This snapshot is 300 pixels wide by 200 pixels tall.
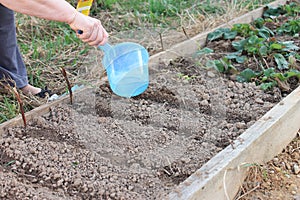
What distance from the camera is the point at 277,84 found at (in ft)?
8.86

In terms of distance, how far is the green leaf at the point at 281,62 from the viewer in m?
2.88

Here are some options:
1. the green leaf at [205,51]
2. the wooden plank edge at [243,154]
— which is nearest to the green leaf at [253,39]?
the green leaf at [205,51]

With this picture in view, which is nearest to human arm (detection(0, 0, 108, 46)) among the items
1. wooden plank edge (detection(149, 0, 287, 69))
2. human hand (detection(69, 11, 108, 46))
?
human hand (detection(69, 11, 108, 46))

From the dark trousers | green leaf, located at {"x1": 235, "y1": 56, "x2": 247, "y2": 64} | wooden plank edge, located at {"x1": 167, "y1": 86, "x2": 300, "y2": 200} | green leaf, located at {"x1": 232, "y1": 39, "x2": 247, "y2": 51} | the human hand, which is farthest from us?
green leaf, located at {"x1": 232, "y1": 39, "x2": 247, "y2": 51}

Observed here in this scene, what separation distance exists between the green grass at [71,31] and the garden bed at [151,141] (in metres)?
0.39

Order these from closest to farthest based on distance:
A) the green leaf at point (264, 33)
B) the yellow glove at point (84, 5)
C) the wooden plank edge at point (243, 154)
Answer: the wooden plank edge at point (243, 154) → the yellow glove at point (84, 5) → the green leaf at point (264, 33)

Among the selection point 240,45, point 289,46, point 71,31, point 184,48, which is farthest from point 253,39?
point 71,31

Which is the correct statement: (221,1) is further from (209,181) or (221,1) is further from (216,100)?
(209,181)

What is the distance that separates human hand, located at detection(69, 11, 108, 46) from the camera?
6.45 feet

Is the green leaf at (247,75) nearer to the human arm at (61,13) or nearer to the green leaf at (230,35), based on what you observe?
the green leaf at (230,35)

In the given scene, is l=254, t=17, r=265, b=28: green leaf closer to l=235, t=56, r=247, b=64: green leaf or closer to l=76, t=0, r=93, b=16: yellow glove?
l=235, t=56, r=247, b=64: green leaf

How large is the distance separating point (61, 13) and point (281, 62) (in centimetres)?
151

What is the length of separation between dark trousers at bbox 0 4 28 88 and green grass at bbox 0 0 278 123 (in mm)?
112

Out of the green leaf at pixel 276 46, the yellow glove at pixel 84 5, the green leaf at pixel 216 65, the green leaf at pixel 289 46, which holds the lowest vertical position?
the green leaf at pixel 216 65
